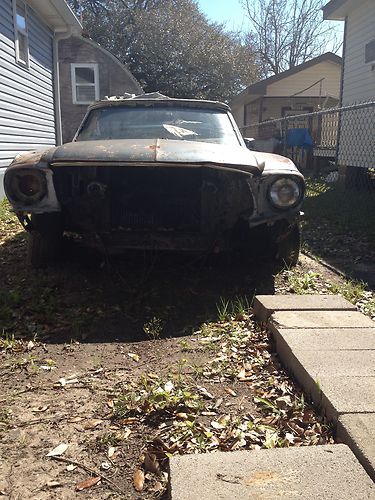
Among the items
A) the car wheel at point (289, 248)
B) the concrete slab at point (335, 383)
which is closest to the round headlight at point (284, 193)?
the car wheel at point (289, 248)

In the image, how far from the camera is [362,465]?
1.63 meters

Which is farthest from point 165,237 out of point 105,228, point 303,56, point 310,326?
point 303,56

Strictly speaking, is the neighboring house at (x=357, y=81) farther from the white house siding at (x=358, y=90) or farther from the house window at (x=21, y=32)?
the house window at (x=21, y=32)

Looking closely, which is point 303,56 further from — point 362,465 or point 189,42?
point 362,465

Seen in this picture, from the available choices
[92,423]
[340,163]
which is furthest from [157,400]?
[340,163]

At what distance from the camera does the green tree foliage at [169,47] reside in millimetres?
29281

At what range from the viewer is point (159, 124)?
4.57m

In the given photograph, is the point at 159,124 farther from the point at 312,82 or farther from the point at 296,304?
the point at 312,82

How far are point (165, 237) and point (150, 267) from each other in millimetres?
699

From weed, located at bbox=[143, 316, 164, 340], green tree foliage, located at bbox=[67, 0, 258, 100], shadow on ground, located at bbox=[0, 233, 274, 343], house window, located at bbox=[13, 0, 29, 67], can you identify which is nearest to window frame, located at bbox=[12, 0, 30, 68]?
house window, located at bbox=[13, 0, 29, 67]

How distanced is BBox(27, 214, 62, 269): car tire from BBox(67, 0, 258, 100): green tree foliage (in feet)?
90.3

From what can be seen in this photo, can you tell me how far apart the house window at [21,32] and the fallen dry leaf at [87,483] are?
10306 millimetres

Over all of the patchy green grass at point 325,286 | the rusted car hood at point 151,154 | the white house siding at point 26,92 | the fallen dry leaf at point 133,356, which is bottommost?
the fallen dry leaf at point 133,356

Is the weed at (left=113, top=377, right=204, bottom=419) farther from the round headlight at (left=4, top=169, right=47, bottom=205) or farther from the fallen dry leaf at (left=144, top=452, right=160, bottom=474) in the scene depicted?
the round headlight at (left=4, top=169, right=47, bottom=205)
